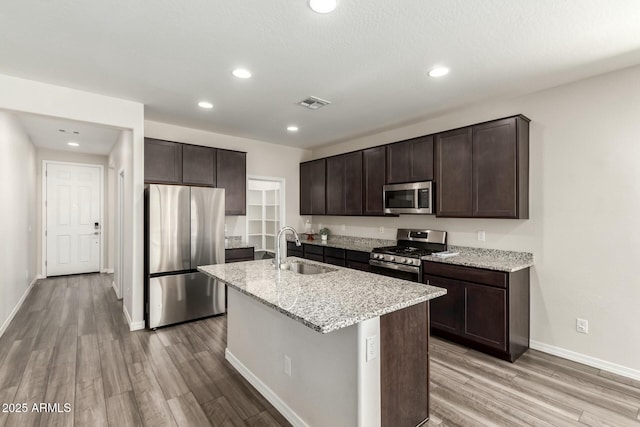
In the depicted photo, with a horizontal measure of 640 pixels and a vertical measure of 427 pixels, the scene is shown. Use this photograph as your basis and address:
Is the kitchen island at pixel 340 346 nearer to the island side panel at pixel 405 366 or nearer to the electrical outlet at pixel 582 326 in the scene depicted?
the island side panel at pixel 405 366

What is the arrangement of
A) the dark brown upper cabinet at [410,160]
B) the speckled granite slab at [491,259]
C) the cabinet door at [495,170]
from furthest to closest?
1. the dark brown upper cabinet at [410,160]
2. the cabinet door at [495,170]
3. the speckled granite slab at [491,259]

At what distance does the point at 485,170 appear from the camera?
325cm

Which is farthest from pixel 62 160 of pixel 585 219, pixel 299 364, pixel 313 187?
pixel 585 219

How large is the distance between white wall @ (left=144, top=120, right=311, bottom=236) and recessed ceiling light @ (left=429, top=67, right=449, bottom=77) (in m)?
3.42

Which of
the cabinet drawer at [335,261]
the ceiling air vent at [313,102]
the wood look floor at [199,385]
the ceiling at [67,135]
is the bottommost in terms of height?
the wood look floor at [199,385]

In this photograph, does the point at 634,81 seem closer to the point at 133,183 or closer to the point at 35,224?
the point at 133,183

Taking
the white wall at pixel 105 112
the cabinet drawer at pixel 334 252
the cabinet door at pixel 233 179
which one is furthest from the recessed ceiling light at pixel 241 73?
the cabinet drawer at pixel 334 252

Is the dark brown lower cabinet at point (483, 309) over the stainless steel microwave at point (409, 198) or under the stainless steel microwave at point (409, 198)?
under

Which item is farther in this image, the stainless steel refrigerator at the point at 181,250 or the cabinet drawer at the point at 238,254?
the cabinet drawer at the point at 238,254

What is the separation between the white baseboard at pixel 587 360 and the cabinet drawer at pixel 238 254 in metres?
3.69

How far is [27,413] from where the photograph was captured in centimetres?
214

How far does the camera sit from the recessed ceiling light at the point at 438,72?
270 centimetres

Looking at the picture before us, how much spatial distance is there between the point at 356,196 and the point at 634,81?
3.18 meters

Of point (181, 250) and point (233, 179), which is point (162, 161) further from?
point (181, 250)
